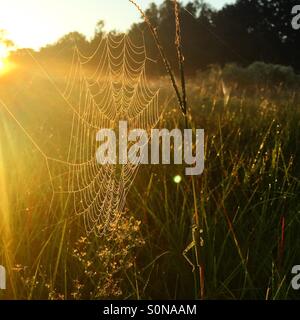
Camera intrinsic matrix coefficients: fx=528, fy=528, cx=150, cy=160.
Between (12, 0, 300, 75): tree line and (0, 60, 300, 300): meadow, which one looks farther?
(12, 0, 300, 75): tree line

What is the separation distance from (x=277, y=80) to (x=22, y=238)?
81.5ft

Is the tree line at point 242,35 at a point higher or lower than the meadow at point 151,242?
higher

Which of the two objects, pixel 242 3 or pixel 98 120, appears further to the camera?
pixel 242 3

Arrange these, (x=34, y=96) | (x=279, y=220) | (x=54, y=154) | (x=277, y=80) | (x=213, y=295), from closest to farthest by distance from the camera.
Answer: (x=213, y=295), (x=279, y=220), (x=54, y=154), (x=34, y=96), (x=277, y=80)

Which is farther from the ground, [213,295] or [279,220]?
[279,220]

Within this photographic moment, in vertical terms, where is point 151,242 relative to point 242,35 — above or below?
below

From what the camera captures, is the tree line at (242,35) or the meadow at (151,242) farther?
the tree line at (242,35)

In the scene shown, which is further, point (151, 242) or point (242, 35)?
point (242, 35)

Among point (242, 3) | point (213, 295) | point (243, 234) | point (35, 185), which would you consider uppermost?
point (242, 3)

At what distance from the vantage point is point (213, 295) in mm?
2193

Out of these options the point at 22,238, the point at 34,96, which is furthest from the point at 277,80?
the point at 22,238

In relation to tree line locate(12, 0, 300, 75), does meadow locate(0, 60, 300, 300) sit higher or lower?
lower
